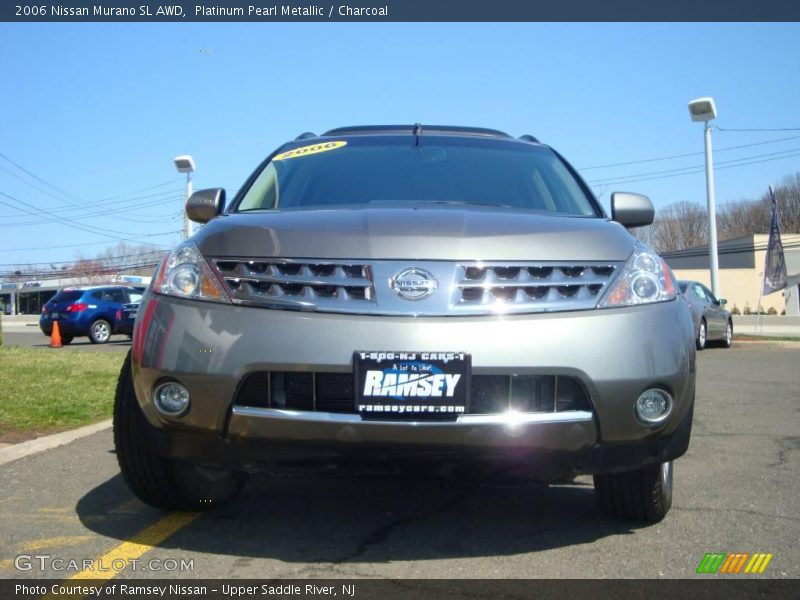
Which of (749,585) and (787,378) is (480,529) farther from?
(787,378)

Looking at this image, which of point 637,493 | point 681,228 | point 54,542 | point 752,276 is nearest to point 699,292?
point 637,493

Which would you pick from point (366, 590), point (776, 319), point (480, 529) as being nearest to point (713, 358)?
point (480, 529)

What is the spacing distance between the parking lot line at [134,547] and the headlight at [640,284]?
1.88 m

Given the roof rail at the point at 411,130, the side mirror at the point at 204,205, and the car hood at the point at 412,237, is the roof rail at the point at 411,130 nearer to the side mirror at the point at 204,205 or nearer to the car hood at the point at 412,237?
the side mirror at the point at 204,205

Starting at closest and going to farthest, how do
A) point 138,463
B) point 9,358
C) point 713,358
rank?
point 138,463
point 9,358
point 713,358

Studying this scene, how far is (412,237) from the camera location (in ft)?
9.91

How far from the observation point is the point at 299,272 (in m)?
2.96

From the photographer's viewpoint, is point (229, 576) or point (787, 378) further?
point (787, 378)

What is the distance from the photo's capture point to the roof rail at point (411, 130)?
484 cm

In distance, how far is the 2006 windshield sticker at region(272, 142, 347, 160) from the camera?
14.7ft

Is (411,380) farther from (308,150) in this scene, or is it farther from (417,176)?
(308,150)

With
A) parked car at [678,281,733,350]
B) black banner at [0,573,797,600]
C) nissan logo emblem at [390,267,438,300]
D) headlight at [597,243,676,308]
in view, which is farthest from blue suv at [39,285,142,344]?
headlight at [597,243,676,308]

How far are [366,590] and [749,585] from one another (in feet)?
4.12

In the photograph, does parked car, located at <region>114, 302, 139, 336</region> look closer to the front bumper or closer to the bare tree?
the front bumper
